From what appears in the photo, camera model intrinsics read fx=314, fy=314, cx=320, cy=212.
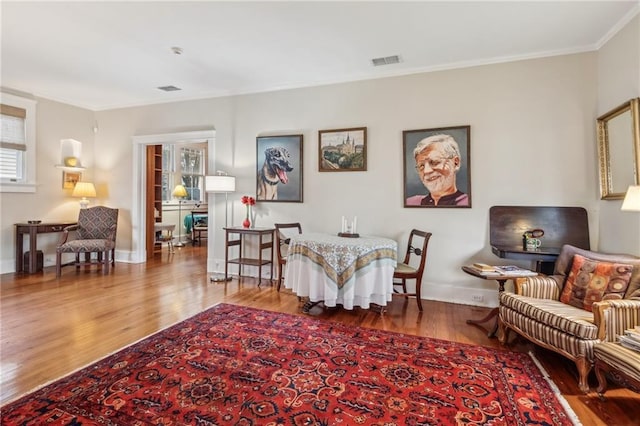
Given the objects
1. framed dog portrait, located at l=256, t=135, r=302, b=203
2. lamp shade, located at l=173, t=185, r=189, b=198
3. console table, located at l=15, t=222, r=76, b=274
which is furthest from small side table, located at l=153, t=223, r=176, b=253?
framed dog portrait, located at l=256, t=135, r=302, b=203

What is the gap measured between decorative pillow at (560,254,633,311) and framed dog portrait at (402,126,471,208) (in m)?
1.40

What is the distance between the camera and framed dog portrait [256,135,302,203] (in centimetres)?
459

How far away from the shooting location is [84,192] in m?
5.62

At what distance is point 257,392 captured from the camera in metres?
1.90

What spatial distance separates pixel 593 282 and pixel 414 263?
71.7 inches

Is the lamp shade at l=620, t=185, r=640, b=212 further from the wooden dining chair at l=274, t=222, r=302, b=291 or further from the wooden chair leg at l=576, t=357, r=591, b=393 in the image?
the wooden dining chair at l=274, t=222, r=302, b=291

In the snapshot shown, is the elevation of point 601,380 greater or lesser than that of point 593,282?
lesser

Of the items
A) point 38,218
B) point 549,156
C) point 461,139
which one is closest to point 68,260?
point 38,218

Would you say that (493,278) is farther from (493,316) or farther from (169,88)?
(169,88)

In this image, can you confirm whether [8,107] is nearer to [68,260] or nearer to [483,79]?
[68,260]

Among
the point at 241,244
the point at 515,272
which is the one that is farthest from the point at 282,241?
the point at 515,272

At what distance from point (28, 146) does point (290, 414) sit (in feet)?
19.9

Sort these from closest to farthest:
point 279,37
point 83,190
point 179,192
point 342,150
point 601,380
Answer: point 601,380, point 279,37, point 342,150, point 83,190, point 179,192

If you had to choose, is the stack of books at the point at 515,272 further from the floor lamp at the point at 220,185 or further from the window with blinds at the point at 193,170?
the window with blinds at the point at 193,170
